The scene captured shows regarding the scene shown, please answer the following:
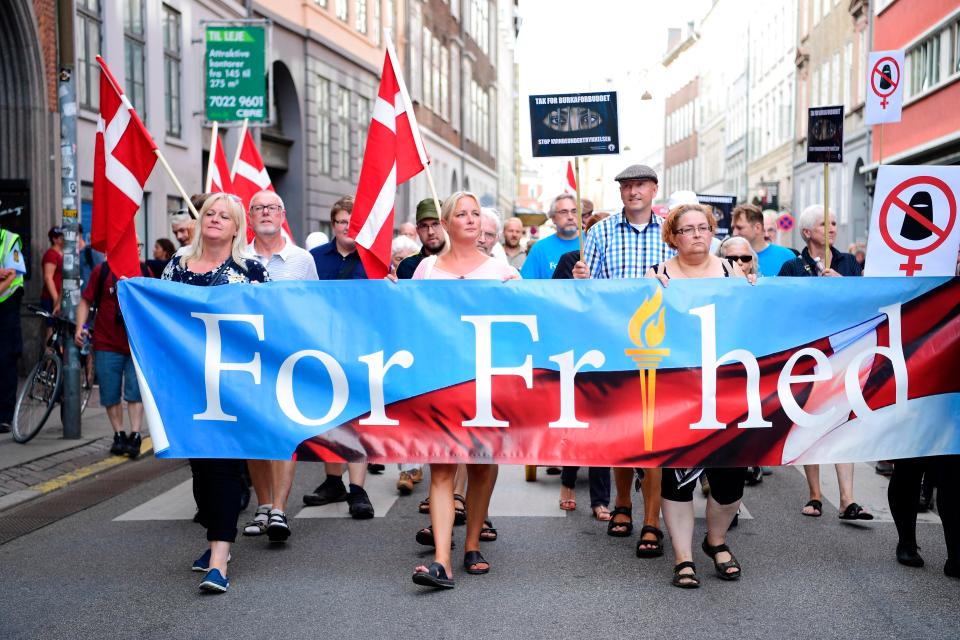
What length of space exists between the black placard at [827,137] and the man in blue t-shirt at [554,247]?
188 cm

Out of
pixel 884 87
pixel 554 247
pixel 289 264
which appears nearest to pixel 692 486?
pixel 289 264

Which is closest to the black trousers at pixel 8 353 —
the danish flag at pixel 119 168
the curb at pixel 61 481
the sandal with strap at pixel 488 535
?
the curb at pixel 61 481

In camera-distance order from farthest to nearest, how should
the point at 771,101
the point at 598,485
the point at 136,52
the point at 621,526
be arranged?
the point at 771,101, the point at 136,52, the point at 598,485, the point at 621,526

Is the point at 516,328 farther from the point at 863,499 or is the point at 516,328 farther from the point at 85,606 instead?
the point at 863,499

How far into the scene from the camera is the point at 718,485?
6508 millimetres

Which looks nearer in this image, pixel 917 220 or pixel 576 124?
pixel 917 220

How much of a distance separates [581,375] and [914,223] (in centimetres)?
224

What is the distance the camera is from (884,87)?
39.5 feet

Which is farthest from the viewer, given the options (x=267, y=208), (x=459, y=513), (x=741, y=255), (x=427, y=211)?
(x=427, y=211)

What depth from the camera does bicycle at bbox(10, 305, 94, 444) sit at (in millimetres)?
11086

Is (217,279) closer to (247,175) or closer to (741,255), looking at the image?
(741,255)

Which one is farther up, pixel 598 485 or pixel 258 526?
pixel 598 485

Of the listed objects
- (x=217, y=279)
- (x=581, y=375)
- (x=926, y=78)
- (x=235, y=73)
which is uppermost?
(x=926, y=78)

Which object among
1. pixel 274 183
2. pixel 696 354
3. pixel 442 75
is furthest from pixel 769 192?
pixel 696 354
